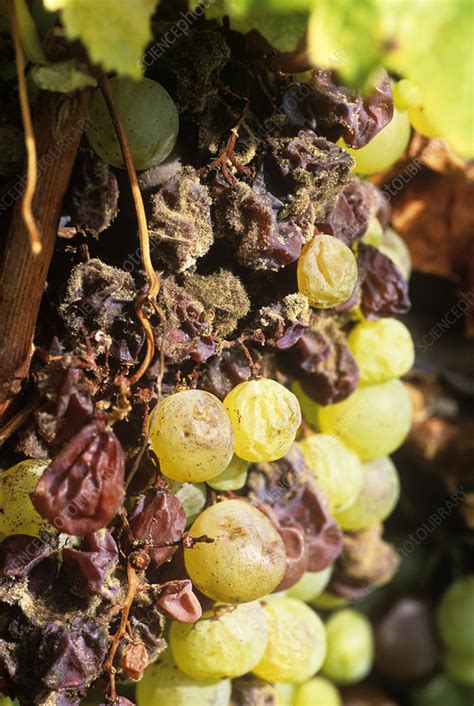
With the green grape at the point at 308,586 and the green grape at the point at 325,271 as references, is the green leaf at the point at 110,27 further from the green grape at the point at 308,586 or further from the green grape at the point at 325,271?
the green grape at the point at 308,586

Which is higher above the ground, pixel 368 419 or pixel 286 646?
pixel 368 419

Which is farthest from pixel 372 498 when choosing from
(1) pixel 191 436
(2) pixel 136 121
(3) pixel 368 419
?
(2) pixel 136 121

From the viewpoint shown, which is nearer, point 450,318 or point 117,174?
point 117,174

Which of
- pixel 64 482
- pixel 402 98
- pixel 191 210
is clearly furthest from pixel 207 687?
pixel 402 98

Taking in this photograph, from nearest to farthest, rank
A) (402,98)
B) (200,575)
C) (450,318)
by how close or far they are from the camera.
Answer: (200,575)
(402,98)
(450,318)

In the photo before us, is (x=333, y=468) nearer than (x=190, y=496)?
No

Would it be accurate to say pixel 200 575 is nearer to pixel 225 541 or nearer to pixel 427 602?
pixel 225 541

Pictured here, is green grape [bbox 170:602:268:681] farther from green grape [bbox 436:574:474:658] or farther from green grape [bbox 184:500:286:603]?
green grape [bbox 436:574:474:658]

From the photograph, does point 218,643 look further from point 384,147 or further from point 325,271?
point 384,147
